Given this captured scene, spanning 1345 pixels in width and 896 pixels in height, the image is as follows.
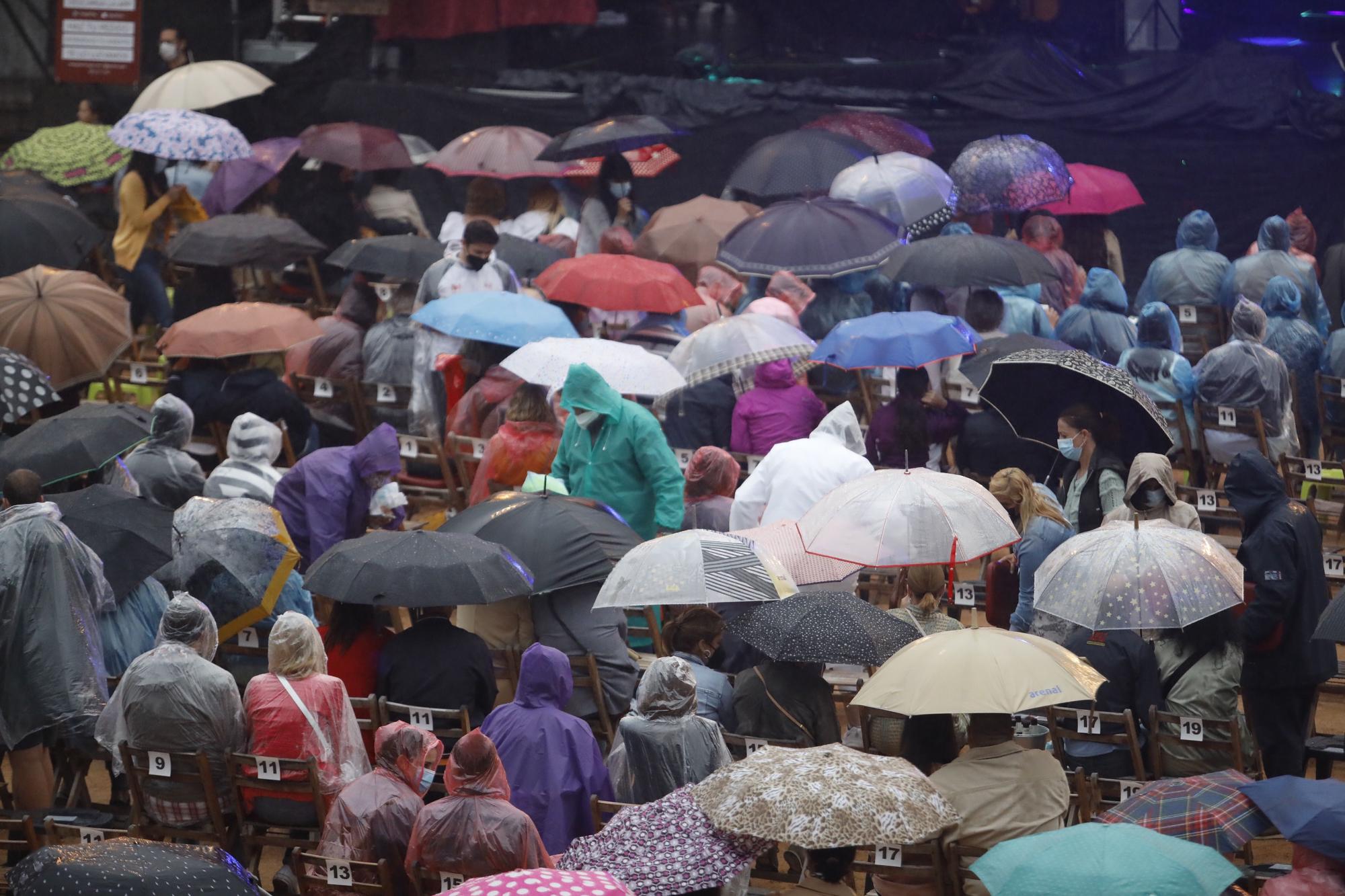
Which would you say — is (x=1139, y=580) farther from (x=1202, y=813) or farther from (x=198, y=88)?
(x=198, y=88)

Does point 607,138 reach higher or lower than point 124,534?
higher

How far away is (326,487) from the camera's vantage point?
922 cm

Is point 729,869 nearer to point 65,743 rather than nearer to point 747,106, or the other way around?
point 65,743

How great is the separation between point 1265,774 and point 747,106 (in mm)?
10289

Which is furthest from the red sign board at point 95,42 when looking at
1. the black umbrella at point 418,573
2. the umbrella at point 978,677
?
the umbrella at point 978,677

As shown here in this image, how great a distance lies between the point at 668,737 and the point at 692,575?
1258 mm

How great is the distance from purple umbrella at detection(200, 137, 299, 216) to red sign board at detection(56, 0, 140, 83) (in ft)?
11.2

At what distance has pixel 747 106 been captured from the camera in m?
17.1

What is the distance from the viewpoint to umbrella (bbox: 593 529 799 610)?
767 centimetres

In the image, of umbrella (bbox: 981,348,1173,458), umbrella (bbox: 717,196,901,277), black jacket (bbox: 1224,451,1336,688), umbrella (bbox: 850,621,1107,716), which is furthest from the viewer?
umbrella (bbox: 717,196,901,277)

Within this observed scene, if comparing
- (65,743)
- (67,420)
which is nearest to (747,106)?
(67,420)

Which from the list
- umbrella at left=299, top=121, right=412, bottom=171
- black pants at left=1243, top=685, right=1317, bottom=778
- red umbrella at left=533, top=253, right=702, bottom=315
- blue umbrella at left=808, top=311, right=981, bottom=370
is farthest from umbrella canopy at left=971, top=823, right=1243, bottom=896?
umbrella at left=299, top=121, right=412, bottom=171

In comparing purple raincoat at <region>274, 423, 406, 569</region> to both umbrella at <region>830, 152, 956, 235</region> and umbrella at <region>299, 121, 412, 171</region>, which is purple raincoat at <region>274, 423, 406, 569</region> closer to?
umbrella at <region>830, 152, 956, 235</region>

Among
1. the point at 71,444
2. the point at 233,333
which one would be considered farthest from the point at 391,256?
the point at 71,444
